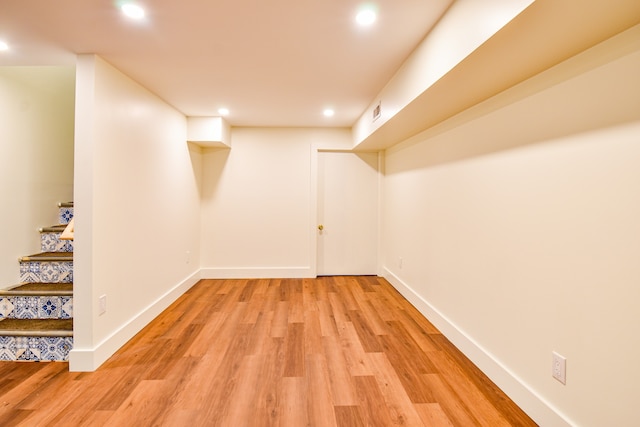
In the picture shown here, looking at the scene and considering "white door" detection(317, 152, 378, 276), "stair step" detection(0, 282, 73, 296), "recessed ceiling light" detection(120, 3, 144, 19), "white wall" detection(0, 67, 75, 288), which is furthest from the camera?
"white door" detection(317, 152, 378, 276)

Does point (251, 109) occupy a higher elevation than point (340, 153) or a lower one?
higher

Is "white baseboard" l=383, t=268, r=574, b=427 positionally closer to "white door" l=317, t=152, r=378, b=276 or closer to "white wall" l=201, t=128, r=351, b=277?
"white door" l=317, t=152, r=378, b=276

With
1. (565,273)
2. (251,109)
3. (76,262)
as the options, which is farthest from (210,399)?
(251,109)

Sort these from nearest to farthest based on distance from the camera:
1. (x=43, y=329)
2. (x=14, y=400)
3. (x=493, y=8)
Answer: (x=493, y=8)
(x=14, y=400)
(x=43, y=329)

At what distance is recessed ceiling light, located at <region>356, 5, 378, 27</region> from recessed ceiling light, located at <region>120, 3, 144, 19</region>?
120cm

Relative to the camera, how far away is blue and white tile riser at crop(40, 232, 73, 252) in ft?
10.1

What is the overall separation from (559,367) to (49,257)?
4.00m

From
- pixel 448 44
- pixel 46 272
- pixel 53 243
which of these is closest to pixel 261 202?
pixel 53 243

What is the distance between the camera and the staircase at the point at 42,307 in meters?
2.29

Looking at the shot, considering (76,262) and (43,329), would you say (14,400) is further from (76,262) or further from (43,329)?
(76,262)

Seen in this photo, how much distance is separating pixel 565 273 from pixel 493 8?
130cm

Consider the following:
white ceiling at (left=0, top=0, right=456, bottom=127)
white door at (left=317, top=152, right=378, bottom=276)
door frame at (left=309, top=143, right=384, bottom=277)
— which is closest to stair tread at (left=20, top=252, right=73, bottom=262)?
white ceiling at (left=0, top=0, right=456, bottom=127)

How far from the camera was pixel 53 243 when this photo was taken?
10.2 feet

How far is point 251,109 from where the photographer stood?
3.64 metres
